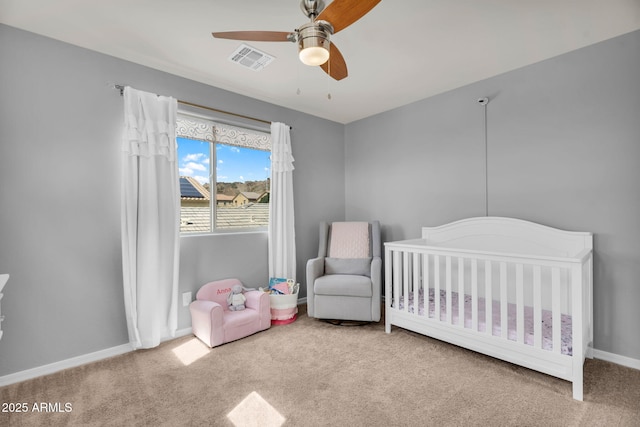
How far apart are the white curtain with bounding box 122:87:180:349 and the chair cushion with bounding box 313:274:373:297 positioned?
1328 millimetres

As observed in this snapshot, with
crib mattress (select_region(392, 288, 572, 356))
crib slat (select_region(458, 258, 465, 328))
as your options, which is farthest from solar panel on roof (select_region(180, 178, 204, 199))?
crib slat (select_region(458, 258, 465, 328))

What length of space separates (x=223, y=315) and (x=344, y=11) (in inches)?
93.8

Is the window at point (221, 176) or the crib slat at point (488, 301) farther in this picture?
the window at point (221, 176)

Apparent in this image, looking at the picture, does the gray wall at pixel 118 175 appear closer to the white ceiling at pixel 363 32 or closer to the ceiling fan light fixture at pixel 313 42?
the white ceiling at pixel 363 32

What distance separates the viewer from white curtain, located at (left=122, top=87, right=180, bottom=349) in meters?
2.34

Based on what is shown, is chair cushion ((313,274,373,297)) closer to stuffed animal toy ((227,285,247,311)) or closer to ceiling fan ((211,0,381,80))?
stuffed animal toy ((227,285,247,311))

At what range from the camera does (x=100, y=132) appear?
7.54 feet

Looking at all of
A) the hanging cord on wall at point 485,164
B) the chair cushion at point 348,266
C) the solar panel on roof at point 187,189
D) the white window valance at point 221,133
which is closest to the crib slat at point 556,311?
the hanging cord on wall at point 485,164

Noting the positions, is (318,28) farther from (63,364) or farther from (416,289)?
(63,364)

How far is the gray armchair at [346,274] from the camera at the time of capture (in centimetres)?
287

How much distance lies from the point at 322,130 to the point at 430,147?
1424 mm

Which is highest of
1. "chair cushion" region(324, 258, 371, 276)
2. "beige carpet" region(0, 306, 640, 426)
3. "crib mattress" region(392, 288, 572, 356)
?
"chair cushion" region(324, 258, 371, 276)

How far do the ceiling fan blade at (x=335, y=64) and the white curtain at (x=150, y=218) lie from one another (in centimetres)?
149

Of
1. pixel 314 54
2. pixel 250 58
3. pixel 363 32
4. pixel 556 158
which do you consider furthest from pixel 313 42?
pixel 556 158
